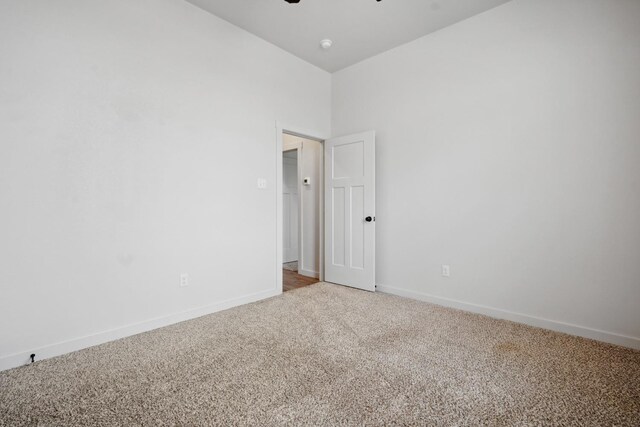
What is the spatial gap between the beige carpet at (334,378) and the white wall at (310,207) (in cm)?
191

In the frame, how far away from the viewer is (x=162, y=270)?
2.58m

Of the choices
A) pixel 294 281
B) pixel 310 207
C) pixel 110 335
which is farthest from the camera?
pixel 310 207

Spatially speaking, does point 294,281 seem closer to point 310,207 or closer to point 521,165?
point 310,207

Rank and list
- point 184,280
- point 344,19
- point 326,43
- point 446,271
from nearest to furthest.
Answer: point 184,280 < point 344,19 < point 446,271 < point 326,43

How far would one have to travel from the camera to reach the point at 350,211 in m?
3.81

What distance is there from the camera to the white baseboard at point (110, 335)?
1.93 meters

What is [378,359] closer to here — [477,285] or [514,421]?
[514,421]

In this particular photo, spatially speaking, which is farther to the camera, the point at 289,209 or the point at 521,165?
the point at 289,209

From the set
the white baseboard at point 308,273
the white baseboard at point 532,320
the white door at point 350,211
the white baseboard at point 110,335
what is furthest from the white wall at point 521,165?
the white baseboard at point 110,335

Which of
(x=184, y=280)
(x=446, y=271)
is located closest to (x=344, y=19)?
(x=446, y=271)

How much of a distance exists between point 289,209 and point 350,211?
2212mm

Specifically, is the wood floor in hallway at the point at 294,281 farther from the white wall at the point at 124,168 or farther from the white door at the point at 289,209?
the white door at the point at 289,209

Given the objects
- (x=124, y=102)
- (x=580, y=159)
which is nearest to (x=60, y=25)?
(x=124, y=102)

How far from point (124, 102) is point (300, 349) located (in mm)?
2347
